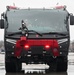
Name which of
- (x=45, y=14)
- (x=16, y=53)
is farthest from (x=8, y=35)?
(x=45, y=14)

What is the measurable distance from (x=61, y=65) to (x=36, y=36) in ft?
6.91

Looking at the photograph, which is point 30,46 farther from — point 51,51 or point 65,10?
point 65,10

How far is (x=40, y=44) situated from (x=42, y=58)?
85 centimetres

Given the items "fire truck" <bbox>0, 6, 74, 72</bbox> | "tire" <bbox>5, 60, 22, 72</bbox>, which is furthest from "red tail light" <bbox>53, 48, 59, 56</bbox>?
"tire" <bbox>5, 60, 22, 72</bbox>

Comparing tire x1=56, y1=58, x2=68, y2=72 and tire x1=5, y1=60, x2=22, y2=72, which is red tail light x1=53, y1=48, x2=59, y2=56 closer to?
tire x1=56, y1=58, x2=68, y2=72

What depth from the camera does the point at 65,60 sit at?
19109mm

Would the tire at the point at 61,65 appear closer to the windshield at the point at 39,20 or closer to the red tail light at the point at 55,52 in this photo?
the red tail light at the point at 55,52

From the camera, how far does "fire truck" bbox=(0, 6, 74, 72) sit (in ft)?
59.4

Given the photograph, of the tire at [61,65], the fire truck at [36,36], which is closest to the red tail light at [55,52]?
the fire truck at [36,36]

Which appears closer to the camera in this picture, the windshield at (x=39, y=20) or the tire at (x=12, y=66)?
the windshield at (x=39, y=20)

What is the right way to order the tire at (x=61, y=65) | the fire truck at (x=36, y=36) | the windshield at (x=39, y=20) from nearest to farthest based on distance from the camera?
the fire truck at (x=36, y=36), the windshield at (x=39, y=20), the tire at (x=61, y=65)

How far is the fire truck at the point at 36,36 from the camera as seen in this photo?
59.4 feet

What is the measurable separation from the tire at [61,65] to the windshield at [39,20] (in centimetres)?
139

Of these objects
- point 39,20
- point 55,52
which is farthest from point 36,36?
point 39,20
